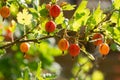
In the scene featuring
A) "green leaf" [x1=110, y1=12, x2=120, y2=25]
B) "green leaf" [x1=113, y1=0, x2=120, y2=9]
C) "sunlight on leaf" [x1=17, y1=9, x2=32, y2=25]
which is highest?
"green leaf" [x1=113, y1=0, x2=120, y2=9]

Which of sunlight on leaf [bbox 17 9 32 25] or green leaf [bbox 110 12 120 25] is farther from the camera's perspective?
sunlight on leaf [bbox 17 9 32 25]

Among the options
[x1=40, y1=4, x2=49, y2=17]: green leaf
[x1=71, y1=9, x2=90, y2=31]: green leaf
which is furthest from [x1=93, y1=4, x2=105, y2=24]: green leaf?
[x1=40, y1=4, x2=49, y2=17]: green leaf

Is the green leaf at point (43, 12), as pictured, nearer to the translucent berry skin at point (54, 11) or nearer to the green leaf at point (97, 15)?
the translucent berry skin at point (54, 11)

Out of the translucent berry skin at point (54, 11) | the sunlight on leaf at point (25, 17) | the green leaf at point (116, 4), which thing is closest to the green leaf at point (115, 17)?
the green leaf at point (116, 4)

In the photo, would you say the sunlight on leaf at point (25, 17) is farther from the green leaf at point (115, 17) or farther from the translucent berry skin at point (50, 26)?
the green leaf at point (115, 17)

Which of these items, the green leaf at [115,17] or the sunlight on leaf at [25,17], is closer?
the green leaf at [115,17]

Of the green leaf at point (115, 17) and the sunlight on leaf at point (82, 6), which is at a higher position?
the sunlight on leaf at point (82, 6)

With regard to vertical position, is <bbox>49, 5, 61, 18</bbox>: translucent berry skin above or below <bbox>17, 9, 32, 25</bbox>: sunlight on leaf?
above

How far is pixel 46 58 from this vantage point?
8.61 ft

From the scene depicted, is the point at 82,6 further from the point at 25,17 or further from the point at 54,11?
the point at 25,17

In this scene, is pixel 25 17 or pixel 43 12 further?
pixel 25 17

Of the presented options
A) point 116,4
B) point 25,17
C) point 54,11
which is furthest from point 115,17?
point 25,17

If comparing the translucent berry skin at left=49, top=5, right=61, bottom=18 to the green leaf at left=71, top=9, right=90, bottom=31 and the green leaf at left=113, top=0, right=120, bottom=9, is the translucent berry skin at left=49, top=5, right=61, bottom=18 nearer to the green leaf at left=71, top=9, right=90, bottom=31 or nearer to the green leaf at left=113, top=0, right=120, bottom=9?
the green leaf at left=71, top=9, right=90, bottom=31

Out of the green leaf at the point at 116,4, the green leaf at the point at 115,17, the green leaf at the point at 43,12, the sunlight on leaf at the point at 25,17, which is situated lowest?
the sunlight on leaf at the point at 25,17
